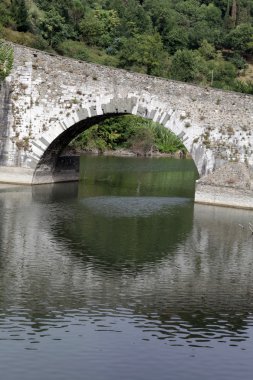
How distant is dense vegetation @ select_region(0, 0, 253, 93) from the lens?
284ft

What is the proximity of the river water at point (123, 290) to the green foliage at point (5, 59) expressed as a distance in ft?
18.9

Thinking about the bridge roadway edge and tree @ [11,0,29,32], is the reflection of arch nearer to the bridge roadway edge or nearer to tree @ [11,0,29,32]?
the bridge roadway edge

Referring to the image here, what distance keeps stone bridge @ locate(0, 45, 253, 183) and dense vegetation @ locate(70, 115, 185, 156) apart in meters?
26.0

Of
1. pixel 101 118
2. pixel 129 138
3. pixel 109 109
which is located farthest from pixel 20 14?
pixel 109 109

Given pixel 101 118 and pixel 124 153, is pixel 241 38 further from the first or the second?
pixel 101 118

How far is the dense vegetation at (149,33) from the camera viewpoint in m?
86.5

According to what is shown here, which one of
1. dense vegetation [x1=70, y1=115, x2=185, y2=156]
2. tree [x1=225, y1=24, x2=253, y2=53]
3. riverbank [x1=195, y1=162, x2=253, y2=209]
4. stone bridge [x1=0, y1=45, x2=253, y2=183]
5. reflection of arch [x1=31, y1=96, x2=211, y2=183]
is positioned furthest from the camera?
tree [x1=225, y1=24, x2=253, y2=53]

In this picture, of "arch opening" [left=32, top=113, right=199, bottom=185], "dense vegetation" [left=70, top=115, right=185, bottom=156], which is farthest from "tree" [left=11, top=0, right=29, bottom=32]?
"arch opening" [left=32, top=113, right=199, bottom=185]

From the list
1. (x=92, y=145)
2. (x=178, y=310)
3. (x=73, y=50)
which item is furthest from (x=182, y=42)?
(x=178, y=310)

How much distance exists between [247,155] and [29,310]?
17.6 meters

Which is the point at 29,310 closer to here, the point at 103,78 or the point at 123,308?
the point at 123,308

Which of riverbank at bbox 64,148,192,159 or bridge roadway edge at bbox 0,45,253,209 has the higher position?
bridge roadway edge at bbox 0,45,253,209

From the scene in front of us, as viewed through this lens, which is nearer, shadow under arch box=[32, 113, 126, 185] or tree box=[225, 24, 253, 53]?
shadow under arch box=[32, 113, 126, 185]

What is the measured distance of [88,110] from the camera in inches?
1371
